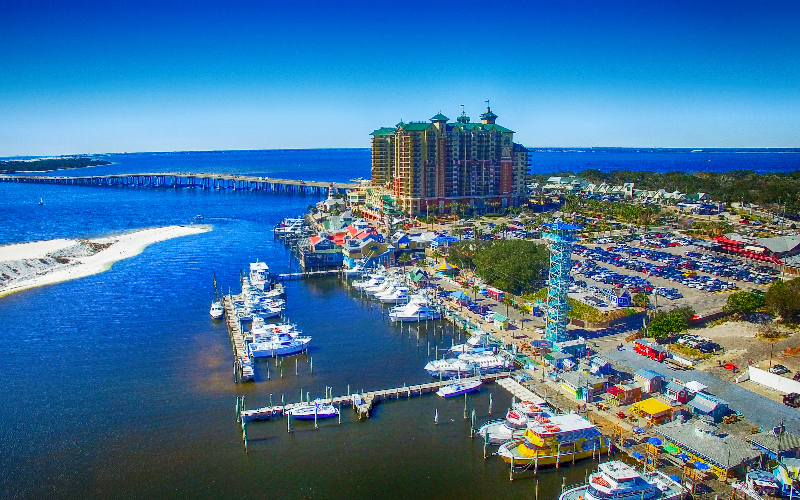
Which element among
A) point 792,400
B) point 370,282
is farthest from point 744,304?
point 370,282

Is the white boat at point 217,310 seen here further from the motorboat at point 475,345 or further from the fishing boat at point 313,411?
the motorboat at point 475,345

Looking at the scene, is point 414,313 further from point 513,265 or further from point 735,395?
point 735,395

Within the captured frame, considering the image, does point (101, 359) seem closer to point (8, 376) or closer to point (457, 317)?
point (8, 376)

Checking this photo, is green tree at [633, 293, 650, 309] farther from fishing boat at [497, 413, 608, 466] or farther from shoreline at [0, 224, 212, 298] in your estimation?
shoreline at [0, 224, 212, 298]

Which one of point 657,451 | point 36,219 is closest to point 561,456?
point 657,451

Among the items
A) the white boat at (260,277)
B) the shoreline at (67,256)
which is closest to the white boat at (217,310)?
the white boat at (260,277)
